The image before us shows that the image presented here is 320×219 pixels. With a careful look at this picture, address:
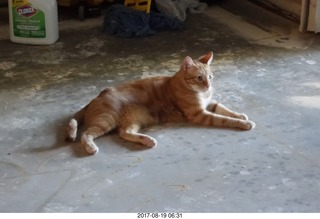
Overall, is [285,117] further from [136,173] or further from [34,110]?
[34,110]

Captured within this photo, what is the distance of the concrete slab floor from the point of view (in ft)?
7.04

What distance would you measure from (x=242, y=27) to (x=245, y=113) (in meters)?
1.28

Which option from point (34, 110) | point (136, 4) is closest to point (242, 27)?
point (136, 4)

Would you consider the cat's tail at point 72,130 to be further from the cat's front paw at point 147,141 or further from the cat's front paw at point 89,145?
the cat's front paw at point 147,141

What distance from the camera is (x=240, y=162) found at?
7.78ft

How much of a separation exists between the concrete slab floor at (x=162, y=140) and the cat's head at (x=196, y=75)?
182 millimetres

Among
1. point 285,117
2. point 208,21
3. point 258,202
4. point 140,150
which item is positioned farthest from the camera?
point 208,21

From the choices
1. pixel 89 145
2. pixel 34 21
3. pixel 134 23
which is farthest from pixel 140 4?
pixel 89 145

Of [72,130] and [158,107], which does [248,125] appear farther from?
[72,130]

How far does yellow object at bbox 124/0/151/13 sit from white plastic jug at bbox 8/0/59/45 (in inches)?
24.0

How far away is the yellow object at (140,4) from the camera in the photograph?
4023 mm

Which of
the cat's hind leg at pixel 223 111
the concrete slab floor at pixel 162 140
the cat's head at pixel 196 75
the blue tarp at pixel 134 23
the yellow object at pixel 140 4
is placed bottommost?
the concrete slab floor at pixel 162 140

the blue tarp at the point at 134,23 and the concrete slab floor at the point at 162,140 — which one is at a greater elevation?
the blue tarp at the point at 134,23

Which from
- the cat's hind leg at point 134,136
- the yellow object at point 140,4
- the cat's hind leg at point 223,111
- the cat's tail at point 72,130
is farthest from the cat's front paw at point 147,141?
the yellow object at point 140,4
